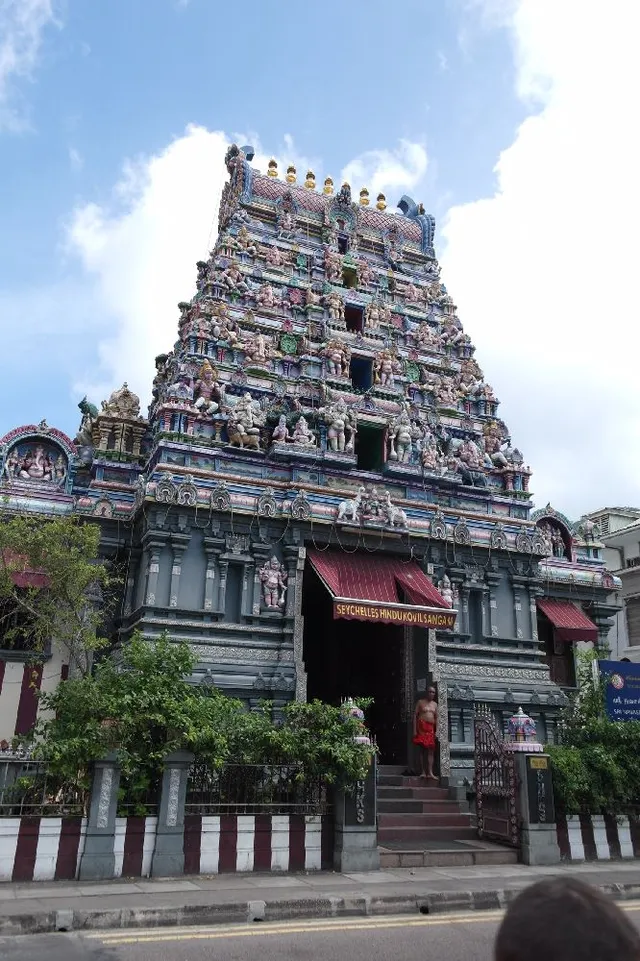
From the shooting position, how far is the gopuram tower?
19297 millimetres

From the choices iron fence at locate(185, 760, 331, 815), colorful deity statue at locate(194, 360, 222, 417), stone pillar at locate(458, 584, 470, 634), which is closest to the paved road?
iron fence at locate(185, 760, 331, 815)

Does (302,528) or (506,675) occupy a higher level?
(302,528)

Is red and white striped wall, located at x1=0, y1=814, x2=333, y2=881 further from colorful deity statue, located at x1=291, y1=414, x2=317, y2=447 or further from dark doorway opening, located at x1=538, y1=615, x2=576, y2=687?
dark doorway opening, located at x1=538, y1=615, x2=576, y2=687

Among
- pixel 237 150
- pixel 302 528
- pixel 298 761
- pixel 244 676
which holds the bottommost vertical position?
pixel 298 761

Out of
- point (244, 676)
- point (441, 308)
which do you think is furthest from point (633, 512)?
point (244, 676)

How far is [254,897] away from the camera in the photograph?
33.3 feet

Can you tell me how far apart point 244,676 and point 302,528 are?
4.05 meters

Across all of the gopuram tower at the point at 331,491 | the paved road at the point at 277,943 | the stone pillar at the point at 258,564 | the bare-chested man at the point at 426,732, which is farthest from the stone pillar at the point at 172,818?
the bare-chested man at the point at 426,732

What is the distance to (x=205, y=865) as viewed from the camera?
12117 mm

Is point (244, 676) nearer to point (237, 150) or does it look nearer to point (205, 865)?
point (205, 865)

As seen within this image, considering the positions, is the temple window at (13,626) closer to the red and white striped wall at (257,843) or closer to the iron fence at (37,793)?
the iron fence at (37,793)

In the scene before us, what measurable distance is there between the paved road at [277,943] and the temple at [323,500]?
8.93 metres

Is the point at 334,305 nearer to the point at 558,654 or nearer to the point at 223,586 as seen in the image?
the point at 223,586

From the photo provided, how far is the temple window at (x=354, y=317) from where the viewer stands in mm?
26141
